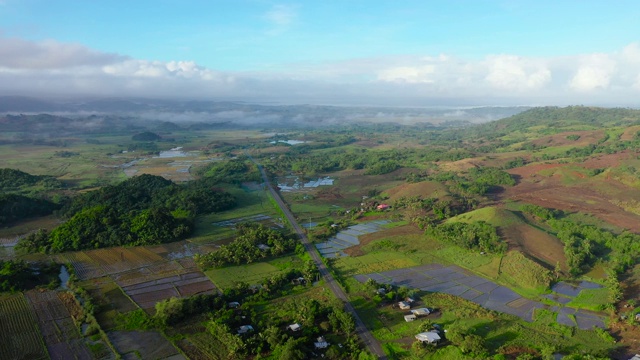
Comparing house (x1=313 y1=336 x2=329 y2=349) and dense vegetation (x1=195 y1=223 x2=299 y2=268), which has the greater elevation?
dense vegetation (x1=195 y1=223 x2=299 y2=268)

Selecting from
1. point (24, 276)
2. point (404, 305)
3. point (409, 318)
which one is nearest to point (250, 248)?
point (404, 305)

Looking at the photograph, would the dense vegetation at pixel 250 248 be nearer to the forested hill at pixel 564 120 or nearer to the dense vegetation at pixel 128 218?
the dense vegetation at pixel 128 218

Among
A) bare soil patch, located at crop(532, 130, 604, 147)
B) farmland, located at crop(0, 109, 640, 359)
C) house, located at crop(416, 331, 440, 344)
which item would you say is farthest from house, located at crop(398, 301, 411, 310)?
bare soil patch, located at crop(532, 130, 604, 147)

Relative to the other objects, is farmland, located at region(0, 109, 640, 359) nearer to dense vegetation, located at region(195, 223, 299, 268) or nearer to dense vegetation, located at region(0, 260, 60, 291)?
dense vegetation, located at region(195, 223, 299, 268)

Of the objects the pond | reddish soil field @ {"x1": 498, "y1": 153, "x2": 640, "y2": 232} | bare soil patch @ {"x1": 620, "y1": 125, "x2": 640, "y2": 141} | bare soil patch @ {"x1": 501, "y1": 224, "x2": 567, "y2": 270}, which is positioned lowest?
the pond

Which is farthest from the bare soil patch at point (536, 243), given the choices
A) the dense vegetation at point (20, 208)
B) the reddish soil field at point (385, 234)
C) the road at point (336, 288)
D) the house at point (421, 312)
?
the dense vegetation at point (20, 208)

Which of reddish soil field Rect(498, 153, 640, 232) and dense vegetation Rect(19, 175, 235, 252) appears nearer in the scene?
dense vegetation Rect(19, 175, 235, 252)

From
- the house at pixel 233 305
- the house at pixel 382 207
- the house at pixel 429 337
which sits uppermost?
the house at pixel 382 207

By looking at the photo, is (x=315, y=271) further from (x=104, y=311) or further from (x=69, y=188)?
(x=69, y=188)
